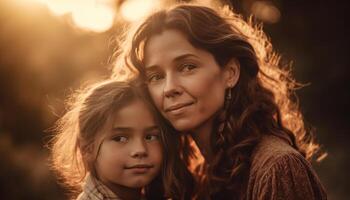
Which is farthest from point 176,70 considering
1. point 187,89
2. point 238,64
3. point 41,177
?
point 41,177

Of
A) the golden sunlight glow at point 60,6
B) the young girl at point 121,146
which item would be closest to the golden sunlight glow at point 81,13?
the golden sunlight glow at point 60,6

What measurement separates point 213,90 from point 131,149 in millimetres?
600

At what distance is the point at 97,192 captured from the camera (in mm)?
3688

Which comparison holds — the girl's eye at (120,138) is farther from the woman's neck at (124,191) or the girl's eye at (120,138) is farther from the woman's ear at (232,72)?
the woman's ear at (232,72)

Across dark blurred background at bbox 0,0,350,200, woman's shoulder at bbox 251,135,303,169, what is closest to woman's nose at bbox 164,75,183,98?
woman's shoulder at bbox 251,135,303,169

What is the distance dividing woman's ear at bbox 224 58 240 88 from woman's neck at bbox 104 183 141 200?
89cm

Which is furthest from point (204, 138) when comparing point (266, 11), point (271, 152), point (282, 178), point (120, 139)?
point (266, 11)

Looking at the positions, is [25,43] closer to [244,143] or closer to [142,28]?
[142,28]

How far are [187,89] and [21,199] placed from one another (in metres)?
6.26

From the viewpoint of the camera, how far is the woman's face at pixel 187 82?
345 cm

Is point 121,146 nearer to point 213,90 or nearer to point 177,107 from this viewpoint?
point 177,107

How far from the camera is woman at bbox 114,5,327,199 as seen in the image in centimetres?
335

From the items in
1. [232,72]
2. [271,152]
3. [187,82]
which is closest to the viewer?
[271,152]

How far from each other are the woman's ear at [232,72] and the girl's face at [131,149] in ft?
1.68
